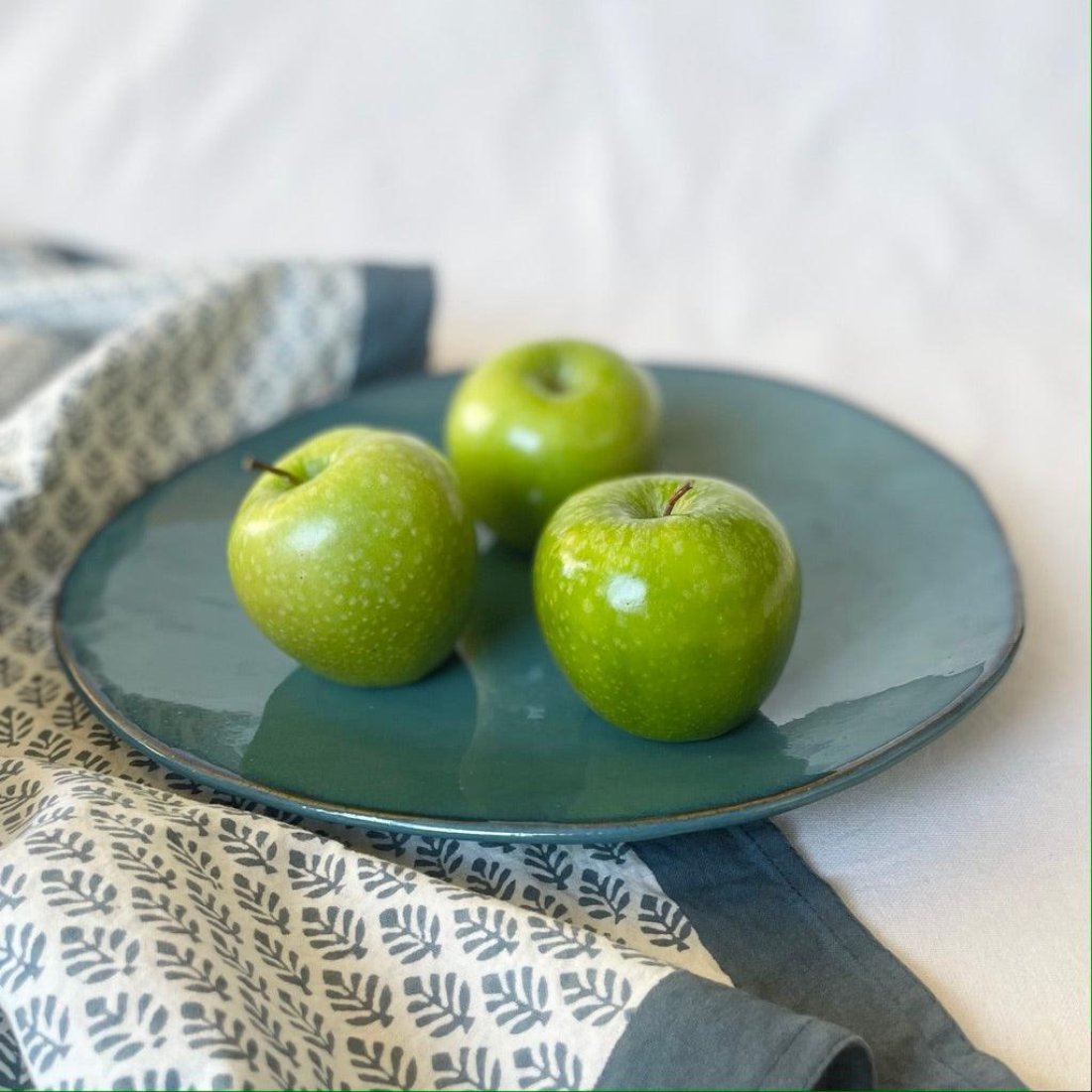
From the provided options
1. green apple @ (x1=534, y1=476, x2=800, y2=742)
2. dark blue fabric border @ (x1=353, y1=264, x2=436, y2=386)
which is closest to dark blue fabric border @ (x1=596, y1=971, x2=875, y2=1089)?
green apple @ (x1=534, y1=476, x2=800, y2=742)

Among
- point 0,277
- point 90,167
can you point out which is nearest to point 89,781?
point 0,277

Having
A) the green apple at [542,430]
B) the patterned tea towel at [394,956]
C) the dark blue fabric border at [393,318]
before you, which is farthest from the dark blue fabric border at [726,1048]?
the dark blue fabric border at [393,318]

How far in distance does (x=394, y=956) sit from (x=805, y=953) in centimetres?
18

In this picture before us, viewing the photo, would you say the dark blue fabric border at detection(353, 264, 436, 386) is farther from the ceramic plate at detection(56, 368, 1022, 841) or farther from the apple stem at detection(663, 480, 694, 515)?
the apple stem at detection(663, 480, 694, 515)

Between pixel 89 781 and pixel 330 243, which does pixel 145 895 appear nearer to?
pixel 89 781

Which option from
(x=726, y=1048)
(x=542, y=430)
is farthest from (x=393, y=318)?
(x=726, y=1048)

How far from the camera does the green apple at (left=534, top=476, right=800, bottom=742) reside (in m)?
0.65

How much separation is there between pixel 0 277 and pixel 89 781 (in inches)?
28.6

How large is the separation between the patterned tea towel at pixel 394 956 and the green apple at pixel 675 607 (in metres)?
0.07

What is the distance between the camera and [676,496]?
683 millimetres

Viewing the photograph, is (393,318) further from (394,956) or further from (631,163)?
(394,956)

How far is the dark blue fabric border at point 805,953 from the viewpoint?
0.57m

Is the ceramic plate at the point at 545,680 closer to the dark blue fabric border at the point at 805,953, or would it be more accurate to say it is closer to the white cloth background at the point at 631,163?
the dark blue fabric border at the point at 805,953

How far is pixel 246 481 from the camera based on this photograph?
3.16 feet
